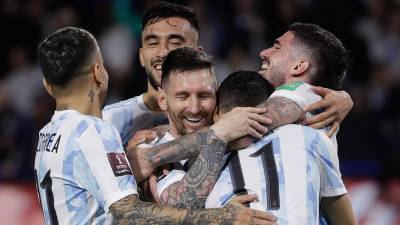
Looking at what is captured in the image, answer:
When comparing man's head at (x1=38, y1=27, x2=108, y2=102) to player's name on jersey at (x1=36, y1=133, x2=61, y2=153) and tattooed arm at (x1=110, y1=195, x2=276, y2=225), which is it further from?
tattooed arm at (x1=110, y1=195, x2=276, y2=225)

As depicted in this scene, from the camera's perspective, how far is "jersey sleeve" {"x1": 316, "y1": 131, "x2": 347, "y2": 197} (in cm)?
455

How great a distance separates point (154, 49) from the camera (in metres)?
5.91

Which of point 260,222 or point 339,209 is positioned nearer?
point 260,222

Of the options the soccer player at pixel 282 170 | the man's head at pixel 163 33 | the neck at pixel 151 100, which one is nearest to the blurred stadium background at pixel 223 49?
the neck at pixel 151 100

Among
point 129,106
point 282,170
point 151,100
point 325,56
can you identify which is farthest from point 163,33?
point 282,170

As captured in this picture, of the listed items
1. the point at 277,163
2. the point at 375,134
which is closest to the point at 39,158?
the point at 277,163

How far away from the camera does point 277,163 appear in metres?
4.47

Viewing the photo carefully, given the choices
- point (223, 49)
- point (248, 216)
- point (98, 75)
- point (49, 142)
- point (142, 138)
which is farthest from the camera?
point (223, 49)

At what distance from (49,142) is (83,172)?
298 mm

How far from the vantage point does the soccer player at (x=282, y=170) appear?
4.38m

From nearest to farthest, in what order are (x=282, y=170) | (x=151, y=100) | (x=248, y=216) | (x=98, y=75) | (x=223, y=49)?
(x=248, y=216)
(x=282, y=170)
(x=98, y=75)
(x=151, y=100)
(x=223, y=49)

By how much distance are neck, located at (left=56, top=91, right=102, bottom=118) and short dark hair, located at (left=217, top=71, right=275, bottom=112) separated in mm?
690

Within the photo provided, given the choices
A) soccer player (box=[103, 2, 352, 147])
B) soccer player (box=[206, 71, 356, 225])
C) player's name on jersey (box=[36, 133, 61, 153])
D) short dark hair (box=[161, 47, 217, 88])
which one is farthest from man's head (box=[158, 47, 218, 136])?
soccer player (box=[103, 2, 352, 147])

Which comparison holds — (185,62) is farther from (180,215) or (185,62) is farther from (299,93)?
(180,215)
